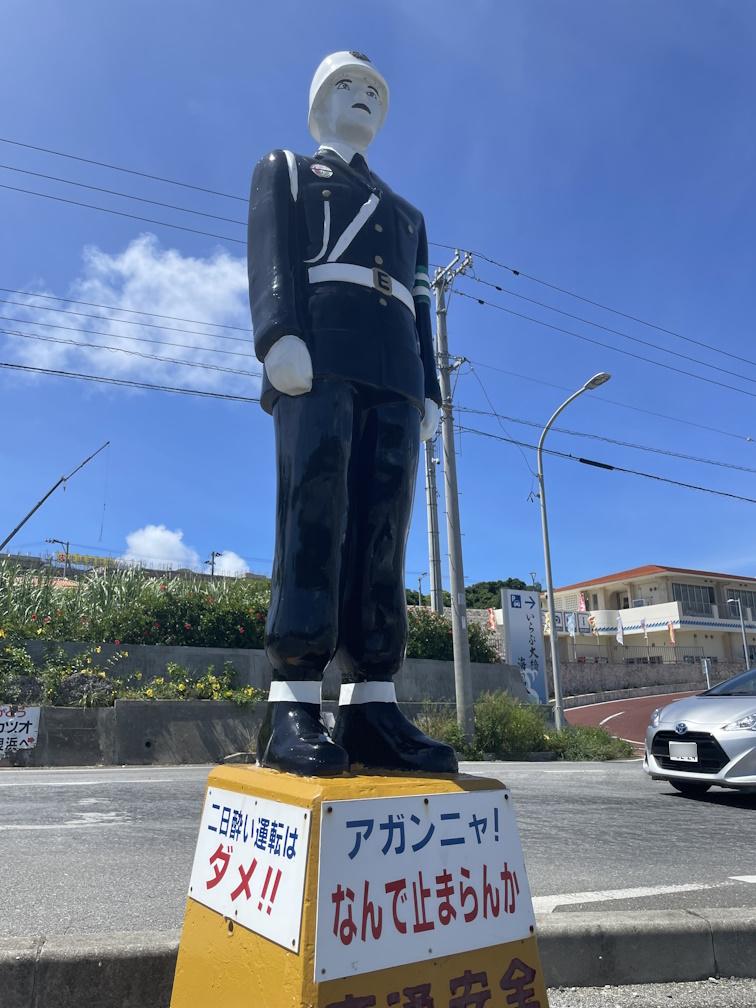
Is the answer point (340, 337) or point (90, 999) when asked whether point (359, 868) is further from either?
point (340, 337)

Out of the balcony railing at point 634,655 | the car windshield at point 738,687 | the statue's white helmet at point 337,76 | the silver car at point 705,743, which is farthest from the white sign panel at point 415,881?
the balcony railing at point 634,655

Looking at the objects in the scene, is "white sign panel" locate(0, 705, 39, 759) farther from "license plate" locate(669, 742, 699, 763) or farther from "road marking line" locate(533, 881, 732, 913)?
"road marking line" locate(533, 881, 732, 913)

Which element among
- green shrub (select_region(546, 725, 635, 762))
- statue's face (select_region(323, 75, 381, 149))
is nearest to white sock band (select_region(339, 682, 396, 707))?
statue's face (select_region(323, 75, 381, 149))

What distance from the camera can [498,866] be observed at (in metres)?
1.75

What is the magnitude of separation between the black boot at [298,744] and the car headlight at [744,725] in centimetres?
465

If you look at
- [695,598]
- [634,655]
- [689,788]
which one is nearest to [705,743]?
[689,788]

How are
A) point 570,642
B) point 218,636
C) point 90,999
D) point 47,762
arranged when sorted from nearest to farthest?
1. point 90,999
2. point 47,762
3. point 218,636
4. point 570,642

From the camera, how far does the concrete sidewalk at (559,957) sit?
186 centimetres

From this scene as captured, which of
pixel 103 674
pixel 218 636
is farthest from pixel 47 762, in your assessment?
pixel 218 636

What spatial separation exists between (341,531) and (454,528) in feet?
36.9

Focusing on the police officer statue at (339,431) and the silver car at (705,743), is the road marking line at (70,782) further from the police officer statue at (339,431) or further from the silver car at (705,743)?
the silver car at (705,743)

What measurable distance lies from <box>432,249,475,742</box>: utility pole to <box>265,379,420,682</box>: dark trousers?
365 inches

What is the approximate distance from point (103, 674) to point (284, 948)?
10078 mm

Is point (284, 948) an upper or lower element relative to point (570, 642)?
lower
